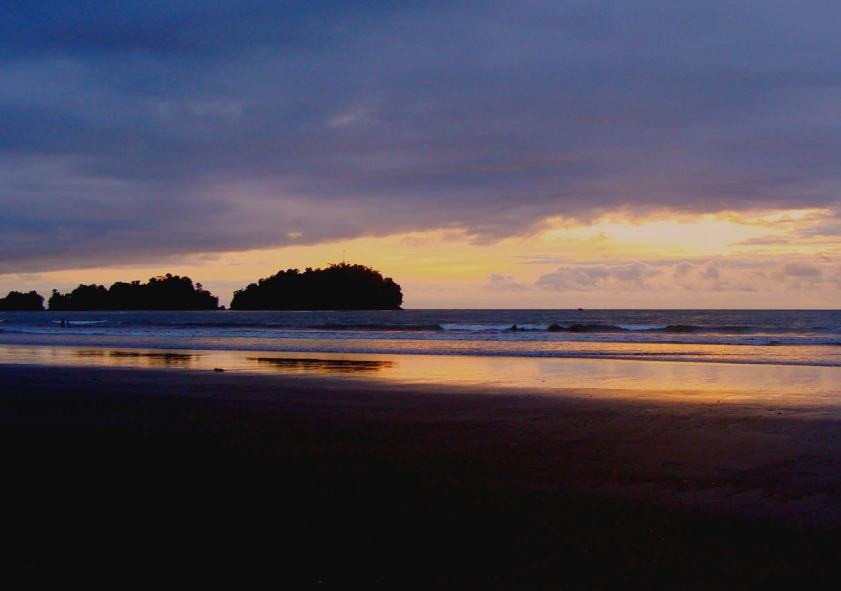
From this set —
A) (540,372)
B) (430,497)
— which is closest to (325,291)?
(540,372)

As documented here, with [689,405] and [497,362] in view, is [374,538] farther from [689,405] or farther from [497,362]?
[497,362]

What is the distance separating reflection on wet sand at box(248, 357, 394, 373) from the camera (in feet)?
66.2

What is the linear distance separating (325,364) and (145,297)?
17605cm

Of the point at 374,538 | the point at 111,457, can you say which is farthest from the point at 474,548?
the point at 111,457

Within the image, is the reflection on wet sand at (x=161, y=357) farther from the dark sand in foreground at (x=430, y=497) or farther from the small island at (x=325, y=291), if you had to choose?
the small island at (x=325, y=291)

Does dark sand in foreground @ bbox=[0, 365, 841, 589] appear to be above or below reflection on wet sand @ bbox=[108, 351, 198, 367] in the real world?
below

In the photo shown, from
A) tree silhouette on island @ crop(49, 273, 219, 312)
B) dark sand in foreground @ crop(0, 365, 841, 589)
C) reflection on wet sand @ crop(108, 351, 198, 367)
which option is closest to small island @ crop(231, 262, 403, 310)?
tree silhouette on island @ crop(49, 273, 219, 312)

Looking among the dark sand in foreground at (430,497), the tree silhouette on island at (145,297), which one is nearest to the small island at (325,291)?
the tree silhouette on island at (145,297)

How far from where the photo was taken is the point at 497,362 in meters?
22.9

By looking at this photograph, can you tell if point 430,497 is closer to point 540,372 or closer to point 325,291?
point 540,372

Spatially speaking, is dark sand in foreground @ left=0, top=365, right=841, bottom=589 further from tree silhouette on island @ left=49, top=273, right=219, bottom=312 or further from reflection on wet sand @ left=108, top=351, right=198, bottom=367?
tree silhouette on island @ left=49, top=273, right=219, bottom=312

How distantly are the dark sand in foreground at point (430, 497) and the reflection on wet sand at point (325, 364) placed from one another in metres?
9.24

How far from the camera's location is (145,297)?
183 metres

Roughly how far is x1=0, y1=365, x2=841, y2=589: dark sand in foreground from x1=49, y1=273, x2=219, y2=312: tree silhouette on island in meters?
182
